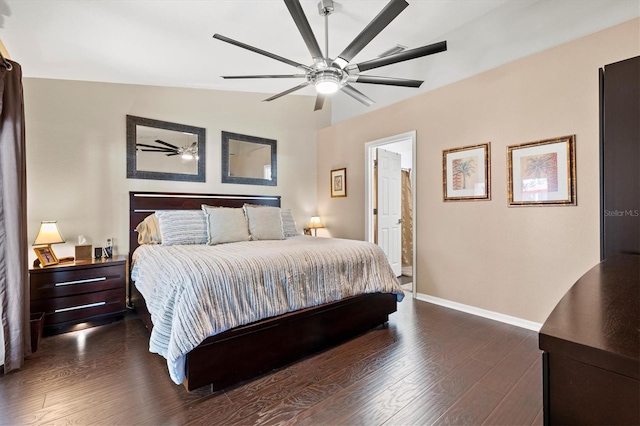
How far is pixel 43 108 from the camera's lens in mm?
3033

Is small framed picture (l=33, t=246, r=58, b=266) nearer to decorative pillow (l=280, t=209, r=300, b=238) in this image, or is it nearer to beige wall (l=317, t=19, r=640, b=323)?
decorative pillow (l=280, t=209, r=300, b=238)

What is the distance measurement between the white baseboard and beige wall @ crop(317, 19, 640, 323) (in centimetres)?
4

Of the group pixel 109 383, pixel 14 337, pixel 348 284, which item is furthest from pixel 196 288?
pixel 14 337

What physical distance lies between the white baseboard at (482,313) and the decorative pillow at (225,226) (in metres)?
2.38

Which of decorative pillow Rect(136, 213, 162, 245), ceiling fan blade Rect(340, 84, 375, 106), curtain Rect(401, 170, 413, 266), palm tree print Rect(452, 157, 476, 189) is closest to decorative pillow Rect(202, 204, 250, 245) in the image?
decorative pillow Rect(136, 213, 162, 245)

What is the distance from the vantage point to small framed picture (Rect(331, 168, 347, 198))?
4.83 meters

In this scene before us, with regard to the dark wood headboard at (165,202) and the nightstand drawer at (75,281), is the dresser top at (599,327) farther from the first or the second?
the dark wood headboard at (165,202)

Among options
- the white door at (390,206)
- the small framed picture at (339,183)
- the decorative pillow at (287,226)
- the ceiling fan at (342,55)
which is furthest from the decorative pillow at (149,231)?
the white door at (390,206)

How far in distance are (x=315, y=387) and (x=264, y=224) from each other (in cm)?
204

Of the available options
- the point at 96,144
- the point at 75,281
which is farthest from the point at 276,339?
the point at 96,144

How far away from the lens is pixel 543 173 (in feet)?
9.11

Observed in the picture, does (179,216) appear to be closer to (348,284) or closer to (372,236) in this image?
(348,284)

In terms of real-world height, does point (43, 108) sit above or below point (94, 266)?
above

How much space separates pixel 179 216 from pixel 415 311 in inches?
112
